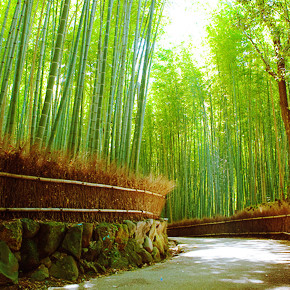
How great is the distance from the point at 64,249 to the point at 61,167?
2.31ft

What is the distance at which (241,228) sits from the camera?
294 inches

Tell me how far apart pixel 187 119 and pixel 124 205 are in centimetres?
677

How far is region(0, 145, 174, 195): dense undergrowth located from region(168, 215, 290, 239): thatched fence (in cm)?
339

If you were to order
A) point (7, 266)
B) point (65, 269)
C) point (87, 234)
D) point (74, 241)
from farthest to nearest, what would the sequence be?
point (87, 234), point (74, 241), point (65, 269), point (7, 266)

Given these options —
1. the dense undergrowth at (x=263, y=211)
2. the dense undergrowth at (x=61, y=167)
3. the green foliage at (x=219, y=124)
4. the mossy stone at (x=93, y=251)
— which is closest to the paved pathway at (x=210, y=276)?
the mossy stone at (x=93, y=251)

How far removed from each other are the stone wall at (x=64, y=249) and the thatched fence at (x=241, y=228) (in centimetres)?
353

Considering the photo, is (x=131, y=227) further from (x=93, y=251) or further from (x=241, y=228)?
(x=241, y=228)

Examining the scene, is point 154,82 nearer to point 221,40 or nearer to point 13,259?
point 221,40

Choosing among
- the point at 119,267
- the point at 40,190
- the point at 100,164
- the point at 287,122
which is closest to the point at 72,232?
the point at 40,190

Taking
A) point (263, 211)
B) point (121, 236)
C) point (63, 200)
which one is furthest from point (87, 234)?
point (263, 211)

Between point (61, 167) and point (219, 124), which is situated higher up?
point (219, 124)

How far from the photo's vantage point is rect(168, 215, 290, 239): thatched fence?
601 cm

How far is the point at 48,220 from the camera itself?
105 inches

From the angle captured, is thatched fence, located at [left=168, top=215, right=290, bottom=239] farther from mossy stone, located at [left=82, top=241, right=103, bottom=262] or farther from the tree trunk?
mossy stone, located at [left=82, top=241, right=103, bottom=262]
